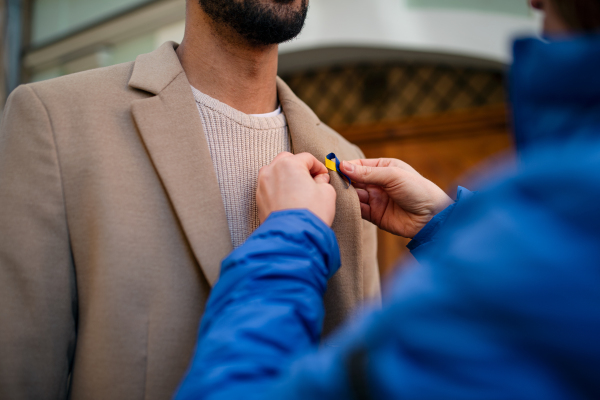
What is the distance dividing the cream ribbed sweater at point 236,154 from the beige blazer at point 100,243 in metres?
0.07

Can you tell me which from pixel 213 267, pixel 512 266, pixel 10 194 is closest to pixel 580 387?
pixel 512 266

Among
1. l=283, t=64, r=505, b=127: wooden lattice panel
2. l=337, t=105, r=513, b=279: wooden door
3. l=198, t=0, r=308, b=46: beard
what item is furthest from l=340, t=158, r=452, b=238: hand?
l=283, t=64, r=505, b=127: wooden lattice panel

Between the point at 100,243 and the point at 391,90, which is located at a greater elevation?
the point at 100,243

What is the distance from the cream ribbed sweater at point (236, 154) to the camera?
63cm

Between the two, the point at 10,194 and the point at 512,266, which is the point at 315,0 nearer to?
the point at 10,194

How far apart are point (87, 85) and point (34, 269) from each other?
26cm

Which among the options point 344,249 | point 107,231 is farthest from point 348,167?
point 107,231

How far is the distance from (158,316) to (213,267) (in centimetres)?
9

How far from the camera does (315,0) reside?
2.33 meters

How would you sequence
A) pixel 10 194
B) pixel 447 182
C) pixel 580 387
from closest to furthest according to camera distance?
Answer: pixel 580 387
pixel 10 194
pixel 447 182

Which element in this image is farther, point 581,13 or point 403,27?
point 403,27

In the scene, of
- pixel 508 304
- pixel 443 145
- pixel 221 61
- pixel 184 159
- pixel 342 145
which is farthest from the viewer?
pixel 443 145

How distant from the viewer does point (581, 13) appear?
275 millimetres

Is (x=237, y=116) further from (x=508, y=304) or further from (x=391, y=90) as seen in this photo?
(x=391, y=90)
